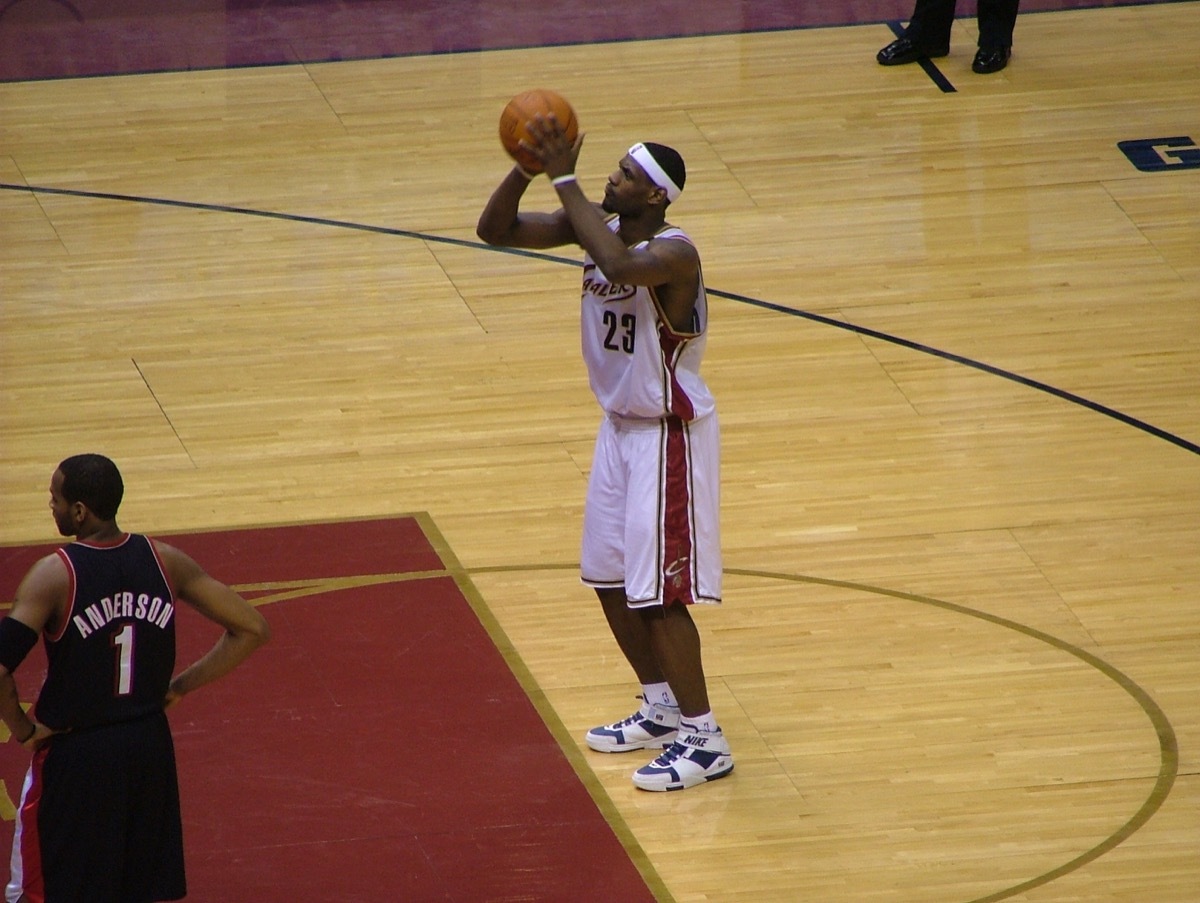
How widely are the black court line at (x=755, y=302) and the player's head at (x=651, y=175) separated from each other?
356cm

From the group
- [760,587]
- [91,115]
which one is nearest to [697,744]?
[760,587]

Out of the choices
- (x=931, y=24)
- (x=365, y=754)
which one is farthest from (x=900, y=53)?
(x=365, y=754)

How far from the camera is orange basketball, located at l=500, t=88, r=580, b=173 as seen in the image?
631cm

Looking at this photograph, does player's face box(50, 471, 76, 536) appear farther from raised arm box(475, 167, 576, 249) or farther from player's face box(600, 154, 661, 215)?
player's face box(600, 154, 661, 215)

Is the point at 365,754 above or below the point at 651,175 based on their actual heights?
below

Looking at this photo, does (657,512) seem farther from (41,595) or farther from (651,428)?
(41,595)

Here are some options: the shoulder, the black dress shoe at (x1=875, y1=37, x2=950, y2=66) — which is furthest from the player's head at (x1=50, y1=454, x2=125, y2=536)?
the black dress shoe at (x1=875, y1=37, x2=950, y2=66)

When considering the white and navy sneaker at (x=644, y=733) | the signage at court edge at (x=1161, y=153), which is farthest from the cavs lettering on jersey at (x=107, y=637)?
the signage at court edge at (x=1161, y=153)

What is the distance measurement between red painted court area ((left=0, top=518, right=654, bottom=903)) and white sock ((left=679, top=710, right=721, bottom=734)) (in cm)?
40

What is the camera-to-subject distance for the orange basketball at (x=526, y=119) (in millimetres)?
6312

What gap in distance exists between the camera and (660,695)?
22.8 ft

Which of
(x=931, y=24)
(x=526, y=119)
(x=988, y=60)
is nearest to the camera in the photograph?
(x=526, y=119)

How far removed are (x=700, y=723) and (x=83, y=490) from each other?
7.86 ft

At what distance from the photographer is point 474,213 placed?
38.4 ft
